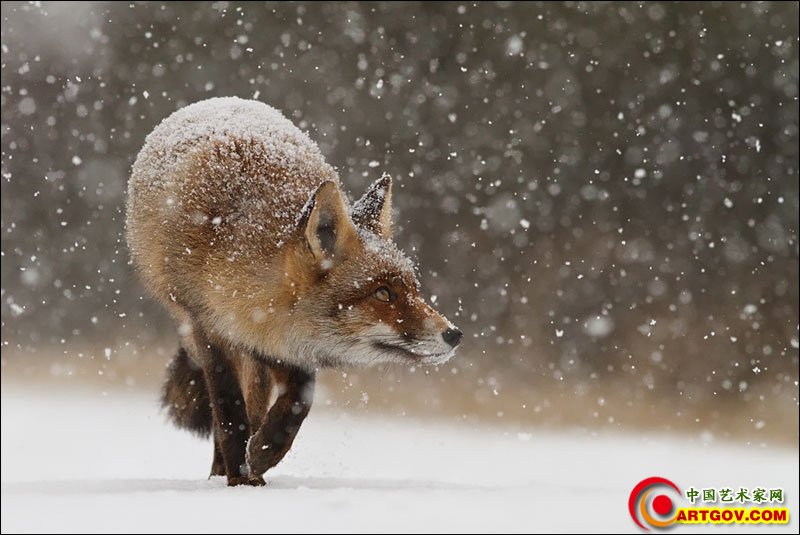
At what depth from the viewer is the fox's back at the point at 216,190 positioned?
15.2ft

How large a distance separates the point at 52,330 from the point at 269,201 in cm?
794

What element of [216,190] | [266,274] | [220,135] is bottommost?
[266,274]

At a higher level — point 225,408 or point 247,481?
point 225,408

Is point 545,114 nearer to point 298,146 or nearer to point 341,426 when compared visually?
point 341,426

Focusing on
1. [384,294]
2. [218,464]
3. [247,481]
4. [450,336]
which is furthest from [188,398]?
[450,336]

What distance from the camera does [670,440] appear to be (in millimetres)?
9844

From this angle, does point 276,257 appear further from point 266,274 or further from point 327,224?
point 327,224

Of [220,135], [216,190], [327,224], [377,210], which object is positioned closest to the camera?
[327,224]

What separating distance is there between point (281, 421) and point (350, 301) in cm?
84

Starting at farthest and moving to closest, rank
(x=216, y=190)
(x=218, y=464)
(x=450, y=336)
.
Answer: (x=218, y=464) < (x=216, y=190) < (x=450, y=336)

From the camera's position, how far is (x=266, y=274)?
4480 millimetres

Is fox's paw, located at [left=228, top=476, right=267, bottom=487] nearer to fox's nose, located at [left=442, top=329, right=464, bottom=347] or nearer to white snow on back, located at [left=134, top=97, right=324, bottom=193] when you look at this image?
fox's nose, located at [left=442, top=329, right=464, bottom=347]

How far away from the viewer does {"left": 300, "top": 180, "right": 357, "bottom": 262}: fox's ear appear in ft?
14.2

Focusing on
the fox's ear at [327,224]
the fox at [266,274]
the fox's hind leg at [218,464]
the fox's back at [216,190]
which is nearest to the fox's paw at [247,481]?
the fox at [266,274]
